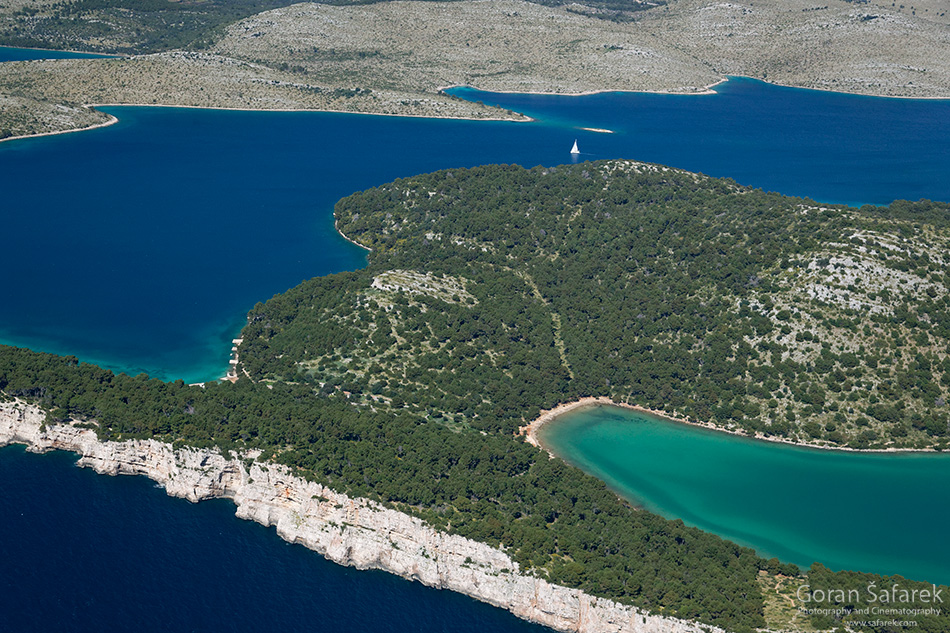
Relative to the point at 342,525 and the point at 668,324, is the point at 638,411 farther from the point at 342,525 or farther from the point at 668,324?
the point at 342,525

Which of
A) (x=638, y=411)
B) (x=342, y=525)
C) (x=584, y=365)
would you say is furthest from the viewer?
(x=584, y=365)

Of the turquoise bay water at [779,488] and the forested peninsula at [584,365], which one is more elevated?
the forested peninsula at [584,365]

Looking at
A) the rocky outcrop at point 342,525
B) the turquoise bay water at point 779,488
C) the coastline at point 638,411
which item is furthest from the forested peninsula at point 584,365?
the turquoise bay water at point 779,488

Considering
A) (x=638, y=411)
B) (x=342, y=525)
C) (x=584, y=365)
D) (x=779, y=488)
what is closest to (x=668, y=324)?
(x=584, y=365)

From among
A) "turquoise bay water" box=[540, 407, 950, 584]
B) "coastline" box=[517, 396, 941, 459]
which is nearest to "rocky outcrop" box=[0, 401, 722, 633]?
"coastline" box=[517, 396, 941, 459]

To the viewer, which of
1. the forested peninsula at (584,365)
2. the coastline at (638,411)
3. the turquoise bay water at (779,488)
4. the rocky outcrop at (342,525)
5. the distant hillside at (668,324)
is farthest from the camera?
the distant hillside at (668,324)

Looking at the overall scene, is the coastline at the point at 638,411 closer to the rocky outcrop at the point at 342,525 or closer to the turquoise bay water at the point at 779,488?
the turquoise bay water at the point at 779,488
